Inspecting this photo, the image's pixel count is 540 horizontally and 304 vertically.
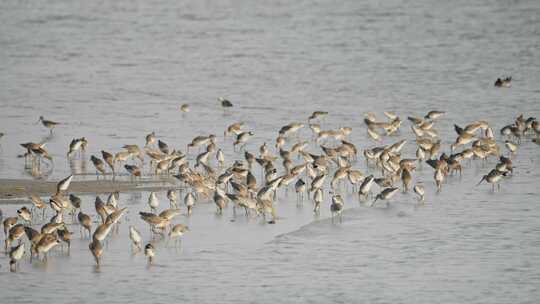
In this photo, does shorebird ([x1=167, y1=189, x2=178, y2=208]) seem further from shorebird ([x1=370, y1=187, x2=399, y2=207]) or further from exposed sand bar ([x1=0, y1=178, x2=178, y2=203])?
shorebird ([x1=370, y1=187, x2=399, y2=207])

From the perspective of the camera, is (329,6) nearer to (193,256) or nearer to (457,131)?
(457,131)

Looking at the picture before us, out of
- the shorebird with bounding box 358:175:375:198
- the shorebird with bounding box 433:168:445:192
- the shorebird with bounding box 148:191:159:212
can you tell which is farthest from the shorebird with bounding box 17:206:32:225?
the shorebird with bounding box 433:168:445:192

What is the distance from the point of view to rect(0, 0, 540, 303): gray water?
12469 millimetres

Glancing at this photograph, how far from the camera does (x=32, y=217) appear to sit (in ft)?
49.1

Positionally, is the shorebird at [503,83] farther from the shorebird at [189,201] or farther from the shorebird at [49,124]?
the shorebird at [189,201]

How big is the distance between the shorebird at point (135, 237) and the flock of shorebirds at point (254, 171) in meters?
0.01

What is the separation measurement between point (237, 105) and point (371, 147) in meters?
5.48

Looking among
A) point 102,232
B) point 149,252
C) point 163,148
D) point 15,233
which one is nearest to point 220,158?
point 163,148

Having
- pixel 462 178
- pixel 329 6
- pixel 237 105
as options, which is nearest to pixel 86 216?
pixel 462 178

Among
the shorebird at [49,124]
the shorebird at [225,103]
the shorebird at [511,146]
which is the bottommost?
the shorebird at [511,146]

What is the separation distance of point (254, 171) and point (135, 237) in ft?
16.8

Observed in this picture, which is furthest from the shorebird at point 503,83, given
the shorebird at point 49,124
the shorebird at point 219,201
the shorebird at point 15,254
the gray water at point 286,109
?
the shorebird at point 15,254

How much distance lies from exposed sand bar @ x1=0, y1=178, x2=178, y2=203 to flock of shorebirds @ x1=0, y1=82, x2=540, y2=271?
0.20 metres

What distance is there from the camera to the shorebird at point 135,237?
13516 millimetres
